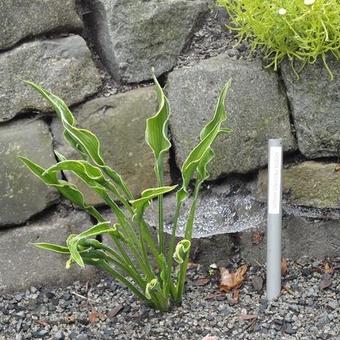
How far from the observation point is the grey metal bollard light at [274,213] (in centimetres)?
189

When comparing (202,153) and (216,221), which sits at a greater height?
(202,153)

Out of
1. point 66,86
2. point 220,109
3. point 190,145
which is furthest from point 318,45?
point 66,86

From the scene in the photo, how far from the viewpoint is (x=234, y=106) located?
82.6 inches

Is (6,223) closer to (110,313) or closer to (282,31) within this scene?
(110,313)

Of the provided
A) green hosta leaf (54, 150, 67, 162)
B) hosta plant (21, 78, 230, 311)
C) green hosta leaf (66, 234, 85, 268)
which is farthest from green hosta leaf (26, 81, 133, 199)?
green hosta leaf (66, 234, 85, 268)

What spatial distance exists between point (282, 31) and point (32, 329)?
42.1 inches

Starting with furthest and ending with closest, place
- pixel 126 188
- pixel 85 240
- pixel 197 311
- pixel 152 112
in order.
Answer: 1. pixel 152 112
2. pixel 197 311
3. pixel 126 188
4. pixel 85 240

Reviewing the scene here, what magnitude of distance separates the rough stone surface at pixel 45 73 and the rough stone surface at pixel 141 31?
77 millimetres

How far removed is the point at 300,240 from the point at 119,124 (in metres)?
0.65

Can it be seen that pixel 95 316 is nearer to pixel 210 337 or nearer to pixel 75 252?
pixel 210 337

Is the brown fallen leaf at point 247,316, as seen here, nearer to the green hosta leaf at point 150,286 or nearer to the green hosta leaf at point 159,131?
the green hosta leaf at point 150,286

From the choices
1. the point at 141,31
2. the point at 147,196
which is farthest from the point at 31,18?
the point at 147,196

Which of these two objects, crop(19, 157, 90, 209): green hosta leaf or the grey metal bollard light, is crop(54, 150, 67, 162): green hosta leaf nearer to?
crop(19, 157, 90, 209): green hosta leaf

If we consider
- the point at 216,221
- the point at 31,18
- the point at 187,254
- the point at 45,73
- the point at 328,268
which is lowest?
the point at 328,268
